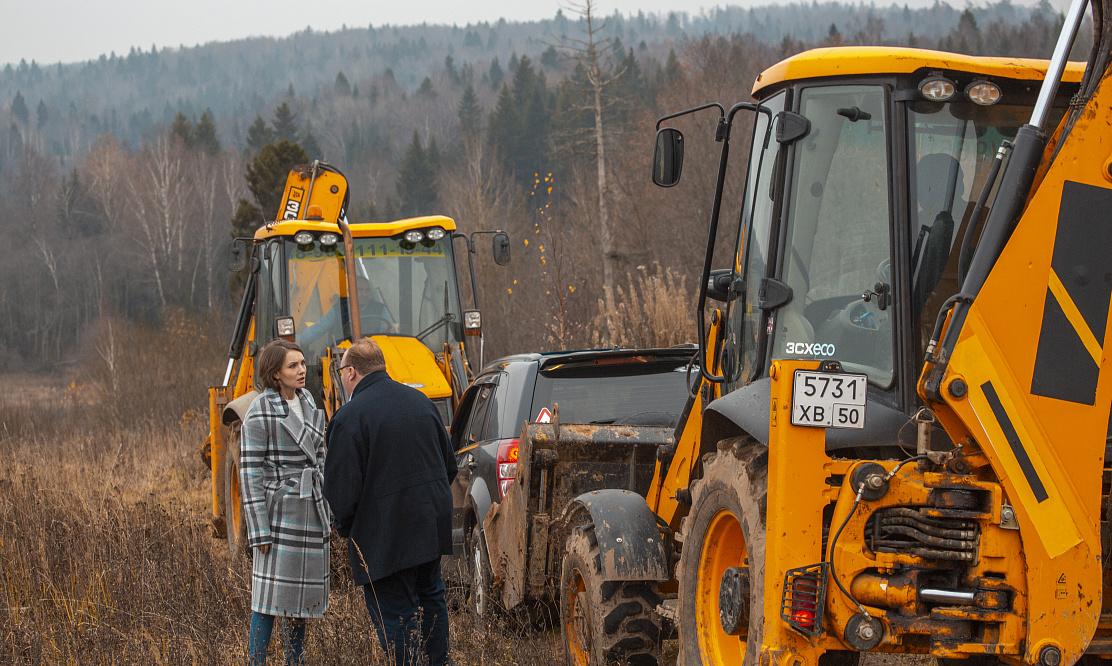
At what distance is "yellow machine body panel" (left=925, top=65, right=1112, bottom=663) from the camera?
3186 millimetres

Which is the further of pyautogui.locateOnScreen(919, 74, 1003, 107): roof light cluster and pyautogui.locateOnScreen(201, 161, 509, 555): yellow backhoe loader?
pyautogui.locateOnScreen(201, 161, 509, 555): yellow backhoe loader

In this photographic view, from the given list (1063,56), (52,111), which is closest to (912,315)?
(1063,56)

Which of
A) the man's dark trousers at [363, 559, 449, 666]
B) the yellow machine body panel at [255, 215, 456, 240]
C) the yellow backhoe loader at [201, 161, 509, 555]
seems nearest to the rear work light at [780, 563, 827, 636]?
the man's dark trousers at [363, 559, 449, 666]

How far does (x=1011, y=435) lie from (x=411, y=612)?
10.0 feet

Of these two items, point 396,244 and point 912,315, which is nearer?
point 912,315

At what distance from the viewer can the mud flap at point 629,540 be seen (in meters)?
4.55

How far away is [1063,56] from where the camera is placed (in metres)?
3.27

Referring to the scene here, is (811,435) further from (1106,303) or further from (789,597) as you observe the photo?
(1106,303)

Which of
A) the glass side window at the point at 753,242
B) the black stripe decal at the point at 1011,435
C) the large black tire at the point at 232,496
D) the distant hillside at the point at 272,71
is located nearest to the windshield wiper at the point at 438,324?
the large black tire at the point at 232,496

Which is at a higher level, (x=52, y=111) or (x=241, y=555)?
(x=52, y=111)

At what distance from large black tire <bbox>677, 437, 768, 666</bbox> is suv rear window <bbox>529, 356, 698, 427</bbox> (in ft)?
9.26

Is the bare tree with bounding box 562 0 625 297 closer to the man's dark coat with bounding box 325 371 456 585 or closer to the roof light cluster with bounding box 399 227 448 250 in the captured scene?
the roof light cluster with bounding box 399 227 448 250

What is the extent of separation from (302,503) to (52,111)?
138 m

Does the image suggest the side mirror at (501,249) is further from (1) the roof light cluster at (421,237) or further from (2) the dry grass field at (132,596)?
(2) the dry grass field at (132,596)
